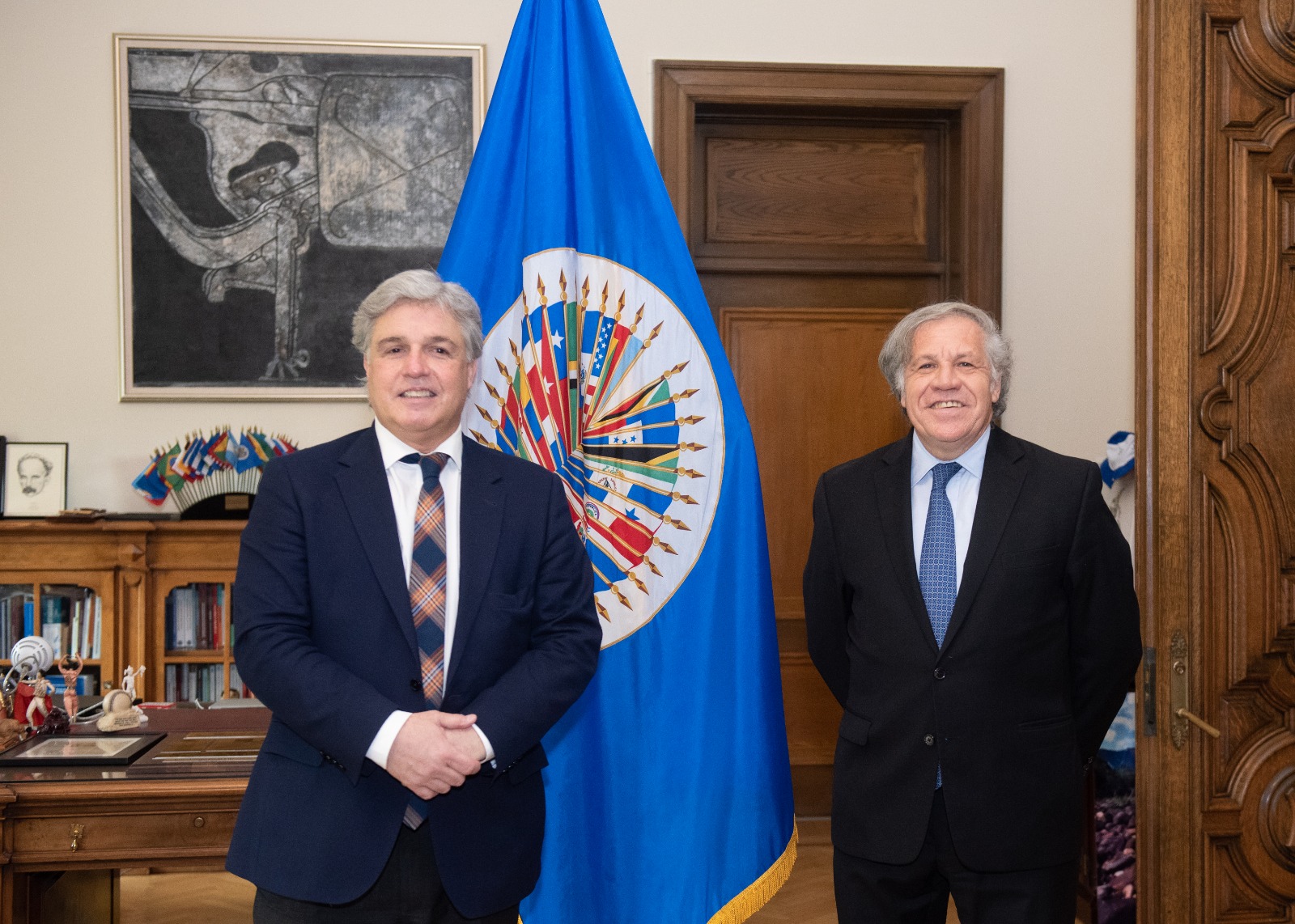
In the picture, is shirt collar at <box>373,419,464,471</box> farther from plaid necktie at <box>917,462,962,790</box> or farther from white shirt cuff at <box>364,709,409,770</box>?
plaid necktie at <box>917,462,962,790</box>

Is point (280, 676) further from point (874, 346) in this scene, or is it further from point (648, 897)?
point (874, 346)

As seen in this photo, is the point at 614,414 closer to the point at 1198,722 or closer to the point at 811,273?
the point at 1198,722

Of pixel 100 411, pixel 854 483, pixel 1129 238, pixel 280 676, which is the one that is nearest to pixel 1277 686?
pixel 854 483

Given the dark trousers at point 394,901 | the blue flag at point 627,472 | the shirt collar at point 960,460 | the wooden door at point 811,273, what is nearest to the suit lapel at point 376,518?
the dark trousers at point 394,901

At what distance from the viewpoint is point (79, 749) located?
234cm

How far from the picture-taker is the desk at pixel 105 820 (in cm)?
213

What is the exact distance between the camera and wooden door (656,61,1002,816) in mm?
4176

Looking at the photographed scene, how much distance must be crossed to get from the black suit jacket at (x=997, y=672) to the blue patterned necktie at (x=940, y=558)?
2 cm

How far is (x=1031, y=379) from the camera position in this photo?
409 centimetres

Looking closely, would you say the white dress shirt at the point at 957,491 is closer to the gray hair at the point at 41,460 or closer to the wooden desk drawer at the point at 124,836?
the wooden desk drawer at the point at 124,836

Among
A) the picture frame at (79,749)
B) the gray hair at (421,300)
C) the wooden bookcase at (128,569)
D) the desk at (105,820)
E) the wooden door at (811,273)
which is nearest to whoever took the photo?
the gray hair at (421,300)

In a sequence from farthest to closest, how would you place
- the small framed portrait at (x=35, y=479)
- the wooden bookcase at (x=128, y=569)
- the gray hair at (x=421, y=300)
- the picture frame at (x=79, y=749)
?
the small framed portrait at (x=35, y=479) < the wooden bookcase at (x=128, y=569) < the picture frame at (x=79, y=749) < the gray hair at (x=421, y=300)

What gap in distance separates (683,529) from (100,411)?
2675 millimetres

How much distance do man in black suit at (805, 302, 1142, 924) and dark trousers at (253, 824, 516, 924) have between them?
69 cm
